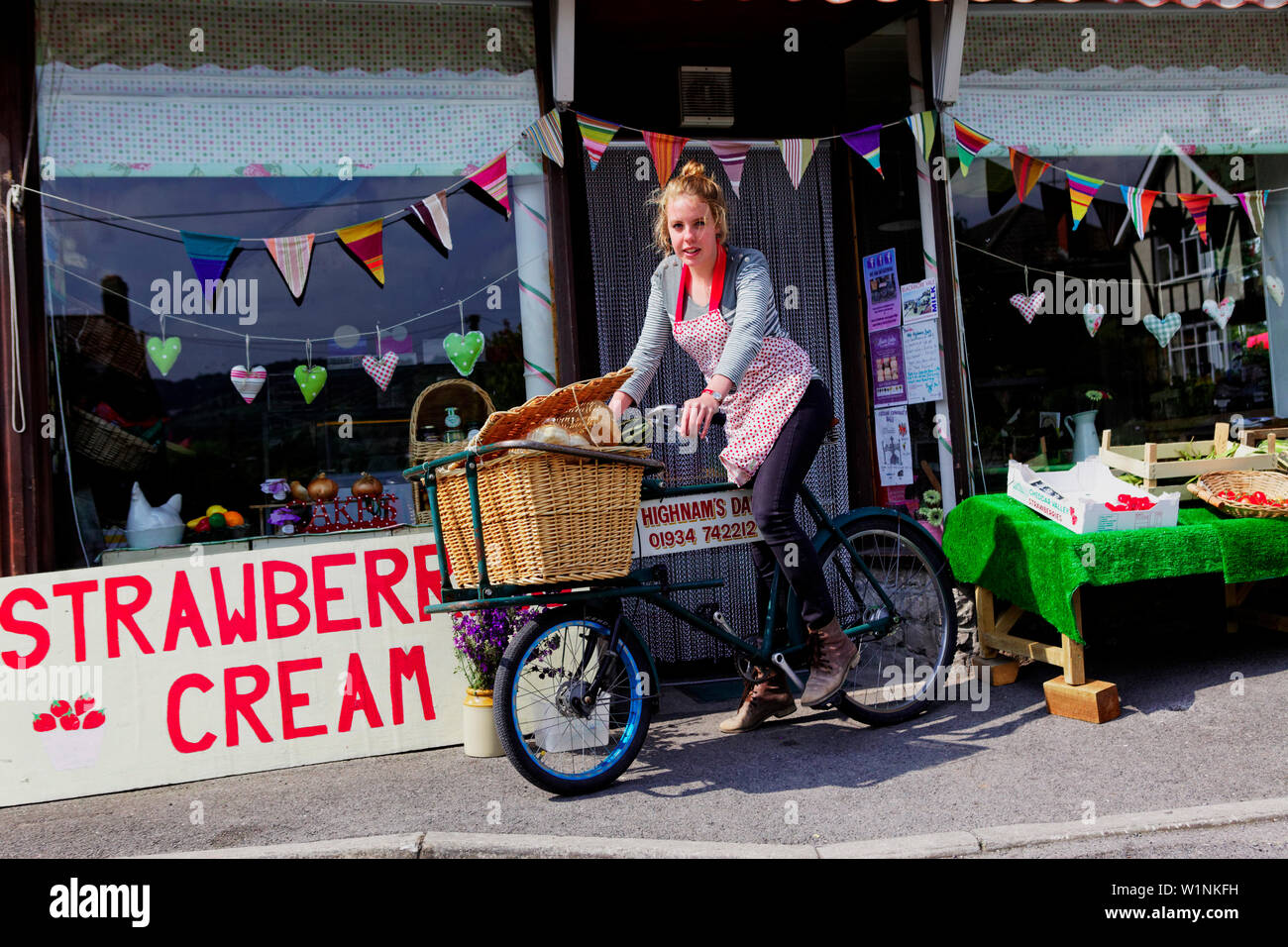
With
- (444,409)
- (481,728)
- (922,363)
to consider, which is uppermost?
(922,363)

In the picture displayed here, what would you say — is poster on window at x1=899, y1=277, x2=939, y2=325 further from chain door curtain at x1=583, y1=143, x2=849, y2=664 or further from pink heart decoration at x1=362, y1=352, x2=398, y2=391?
pink heart decoration at x1=362, y1=352, x2=398, y2=391

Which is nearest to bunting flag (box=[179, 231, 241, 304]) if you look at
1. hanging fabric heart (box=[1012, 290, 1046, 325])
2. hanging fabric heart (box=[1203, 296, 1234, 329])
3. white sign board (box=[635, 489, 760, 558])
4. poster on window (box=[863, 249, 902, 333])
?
white sign board (box=[635, 489, 760, 558])

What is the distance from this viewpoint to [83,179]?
516cm

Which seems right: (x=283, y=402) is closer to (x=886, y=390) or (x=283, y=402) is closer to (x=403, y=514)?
(x=403, y=514)

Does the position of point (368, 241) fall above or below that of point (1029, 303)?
above

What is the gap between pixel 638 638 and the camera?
420 cm

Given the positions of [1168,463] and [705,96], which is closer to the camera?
[1168,463]

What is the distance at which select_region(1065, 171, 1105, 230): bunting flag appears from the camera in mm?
6320

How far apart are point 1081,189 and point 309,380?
4731 millimetres

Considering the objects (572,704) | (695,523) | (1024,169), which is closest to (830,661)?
(695,523)

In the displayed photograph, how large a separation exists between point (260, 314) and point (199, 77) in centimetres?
121

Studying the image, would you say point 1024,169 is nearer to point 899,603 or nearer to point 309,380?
point 899,603

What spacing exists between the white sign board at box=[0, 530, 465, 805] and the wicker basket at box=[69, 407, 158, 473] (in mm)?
839

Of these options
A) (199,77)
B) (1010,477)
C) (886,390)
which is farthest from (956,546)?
(199,77)
